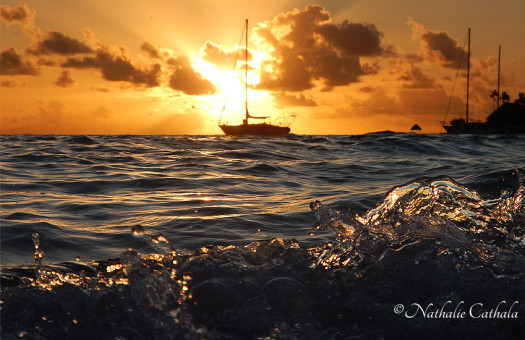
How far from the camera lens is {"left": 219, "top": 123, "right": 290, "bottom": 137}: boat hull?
83.9m

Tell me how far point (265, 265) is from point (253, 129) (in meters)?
80.7

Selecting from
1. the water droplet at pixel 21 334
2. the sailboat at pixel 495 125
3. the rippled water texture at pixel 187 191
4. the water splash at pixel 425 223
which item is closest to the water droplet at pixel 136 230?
the water droplet at pixel 21 334

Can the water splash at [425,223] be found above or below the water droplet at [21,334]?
above

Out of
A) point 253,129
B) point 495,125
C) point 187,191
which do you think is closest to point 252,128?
point 253,129

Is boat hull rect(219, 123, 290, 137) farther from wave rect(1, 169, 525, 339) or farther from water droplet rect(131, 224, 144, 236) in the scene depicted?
water droplet rect(131, 224, 144, 236)

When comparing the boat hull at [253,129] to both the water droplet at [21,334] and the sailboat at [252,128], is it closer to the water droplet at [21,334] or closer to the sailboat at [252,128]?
the sailboat at [252,128]

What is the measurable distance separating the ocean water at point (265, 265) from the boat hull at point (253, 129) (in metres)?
75.2

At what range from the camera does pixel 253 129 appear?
8431 centimetres

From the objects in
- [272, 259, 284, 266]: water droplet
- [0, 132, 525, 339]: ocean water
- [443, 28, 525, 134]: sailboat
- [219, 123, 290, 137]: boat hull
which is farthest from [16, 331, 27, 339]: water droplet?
[219, 123, 290, 137]: boat hull

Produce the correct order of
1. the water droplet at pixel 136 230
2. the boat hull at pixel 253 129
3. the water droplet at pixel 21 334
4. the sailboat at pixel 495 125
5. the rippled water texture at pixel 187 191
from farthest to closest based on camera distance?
the boat hull at pixel 253 129 → the sailboat at pixel 495 125 → the rippled water texture at pixel 187 191 → the water droplet at pixel 136 230 → the water droplet at pixel 21 334

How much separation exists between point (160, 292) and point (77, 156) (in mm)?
13954

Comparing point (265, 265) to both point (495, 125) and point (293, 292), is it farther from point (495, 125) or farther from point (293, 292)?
point (495, 125)

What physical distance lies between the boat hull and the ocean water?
247ft

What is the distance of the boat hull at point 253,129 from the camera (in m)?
83.9
